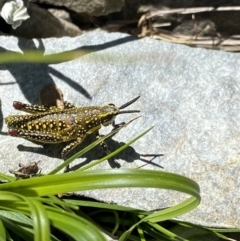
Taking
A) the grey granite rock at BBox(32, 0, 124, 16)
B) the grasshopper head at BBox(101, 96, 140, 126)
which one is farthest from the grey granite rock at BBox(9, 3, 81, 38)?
the grasshopper head at BBox(101, 96, 140, 126)

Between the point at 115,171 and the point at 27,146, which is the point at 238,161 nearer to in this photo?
the point at 115,171

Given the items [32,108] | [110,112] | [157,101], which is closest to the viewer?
[110,112]

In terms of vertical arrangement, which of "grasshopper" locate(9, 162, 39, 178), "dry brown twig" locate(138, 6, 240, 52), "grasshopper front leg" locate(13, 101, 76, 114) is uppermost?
"dry brown twig" locate(138, 6, 240, 52)

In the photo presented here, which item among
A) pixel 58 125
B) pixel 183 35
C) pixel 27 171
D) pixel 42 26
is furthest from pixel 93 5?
pixel 27 171

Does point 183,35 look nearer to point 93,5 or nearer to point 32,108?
point 93,5

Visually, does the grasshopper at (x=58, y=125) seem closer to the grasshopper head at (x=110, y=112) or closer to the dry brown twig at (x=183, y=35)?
the grasshopper head at (x=110, y=112)

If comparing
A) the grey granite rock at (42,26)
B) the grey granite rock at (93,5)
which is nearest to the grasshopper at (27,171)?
the grey granite rock at (42,26)

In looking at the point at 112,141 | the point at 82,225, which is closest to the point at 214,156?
the point at 112,141

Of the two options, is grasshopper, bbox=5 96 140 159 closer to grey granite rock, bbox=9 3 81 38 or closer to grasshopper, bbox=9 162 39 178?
grasshopper, bbox=9 162 39 178
